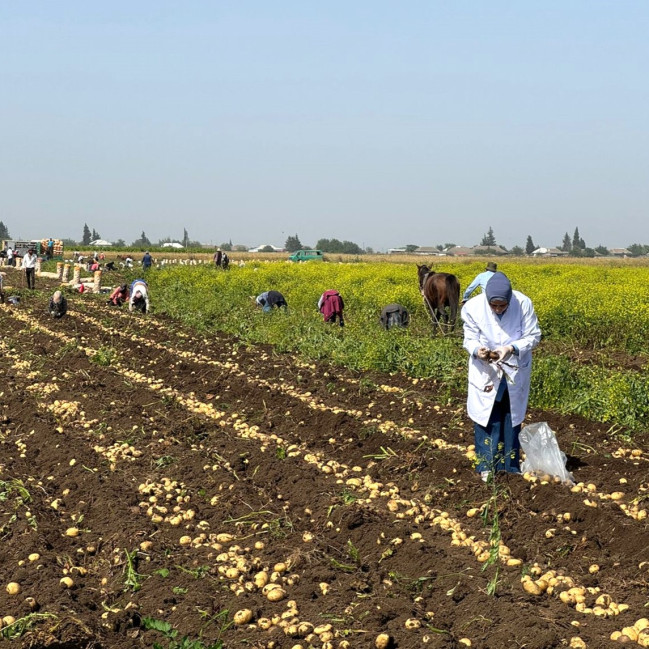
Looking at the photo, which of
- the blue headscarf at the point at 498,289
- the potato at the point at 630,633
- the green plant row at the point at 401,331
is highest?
the blue headscarf at the point at 498,289

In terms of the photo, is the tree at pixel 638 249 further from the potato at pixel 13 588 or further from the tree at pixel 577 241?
the potato at pixel 13 588

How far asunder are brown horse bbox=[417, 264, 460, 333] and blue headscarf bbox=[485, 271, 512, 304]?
29.4 ft

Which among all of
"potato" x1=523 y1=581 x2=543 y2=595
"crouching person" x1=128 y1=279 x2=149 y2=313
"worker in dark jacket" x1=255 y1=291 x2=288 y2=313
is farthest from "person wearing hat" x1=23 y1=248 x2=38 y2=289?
"potato" x1=523 y1=581 x2=543 y2=595

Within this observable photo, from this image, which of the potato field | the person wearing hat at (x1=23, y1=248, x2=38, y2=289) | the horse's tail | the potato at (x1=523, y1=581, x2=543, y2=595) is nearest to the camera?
the potato field

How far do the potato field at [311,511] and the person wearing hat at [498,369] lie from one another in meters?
0.37

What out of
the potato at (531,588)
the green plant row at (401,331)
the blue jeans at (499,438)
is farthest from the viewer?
the green plant row at (401,331)

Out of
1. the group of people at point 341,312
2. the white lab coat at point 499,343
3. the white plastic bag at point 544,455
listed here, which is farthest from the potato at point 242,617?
the group of people at point 341,312

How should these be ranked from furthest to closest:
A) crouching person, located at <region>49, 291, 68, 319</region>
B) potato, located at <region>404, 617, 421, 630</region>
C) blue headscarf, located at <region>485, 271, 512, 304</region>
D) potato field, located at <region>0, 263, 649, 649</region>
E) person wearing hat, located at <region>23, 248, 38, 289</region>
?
person wearing hat, located at <region>23, 248, 38, 289</region> → crouching person, located at <region>49, 291, 68, 319</region> → blue headscarf, located at <region>485, 271, 512, 304</region> → potato field, located at <region>0, 263, 649, 649</region> → potato, located at <region>404, 617, 421, 630</region>

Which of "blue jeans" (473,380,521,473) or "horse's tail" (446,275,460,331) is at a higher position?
"horse's tail" (446,275,460,331)

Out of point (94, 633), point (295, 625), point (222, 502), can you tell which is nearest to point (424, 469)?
point (222, 502)

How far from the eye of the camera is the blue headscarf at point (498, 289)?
6414 millimetres

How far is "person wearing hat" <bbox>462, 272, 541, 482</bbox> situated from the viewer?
6559 millimetres

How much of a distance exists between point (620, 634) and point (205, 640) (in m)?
2.05

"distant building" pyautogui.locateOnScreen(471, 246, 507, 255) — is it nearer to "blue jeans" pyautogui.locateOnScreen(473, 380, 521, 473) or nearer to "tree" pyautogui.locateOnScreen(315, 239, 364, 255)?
"tree" pyautogui.locateOnScreen(315, 239, 364, 255)
